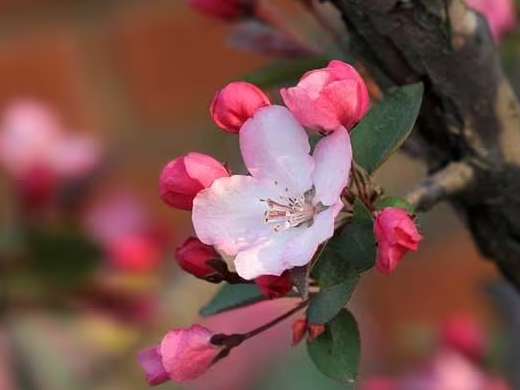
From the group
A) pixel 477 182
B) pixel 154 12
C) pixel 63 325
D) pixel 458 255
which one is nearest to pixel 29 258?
pixel 63 325

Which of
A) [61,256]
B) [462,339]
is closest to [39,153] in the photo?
[61,256]

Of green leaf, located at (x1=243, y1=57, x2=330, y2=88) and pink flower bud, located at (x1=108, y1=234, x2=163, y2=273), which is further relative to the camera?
pink flower bud, located at (x1=108, y1=234, x2=163, y2=273)

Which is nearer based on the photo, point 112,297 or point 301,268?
point 301,268

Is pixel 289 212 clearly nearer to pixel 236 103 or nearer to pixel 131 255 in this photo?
pixel 236 103

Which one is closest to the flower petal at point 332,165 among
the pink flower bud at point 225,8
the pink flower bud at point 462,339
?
the pink flower bud at point 225,8

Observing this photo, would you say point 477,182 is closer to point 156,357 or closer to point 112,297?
point 156,357

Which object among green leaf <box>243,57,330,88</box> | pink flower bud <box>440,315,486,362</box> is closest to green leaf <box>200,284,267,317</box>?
green leaf <box>243,57,330,88</box>

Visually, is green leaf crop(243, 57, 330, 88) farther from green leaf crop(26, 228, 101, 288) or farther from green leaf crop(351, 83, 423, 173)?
green leaf crop(26, 228, 101, 288)
